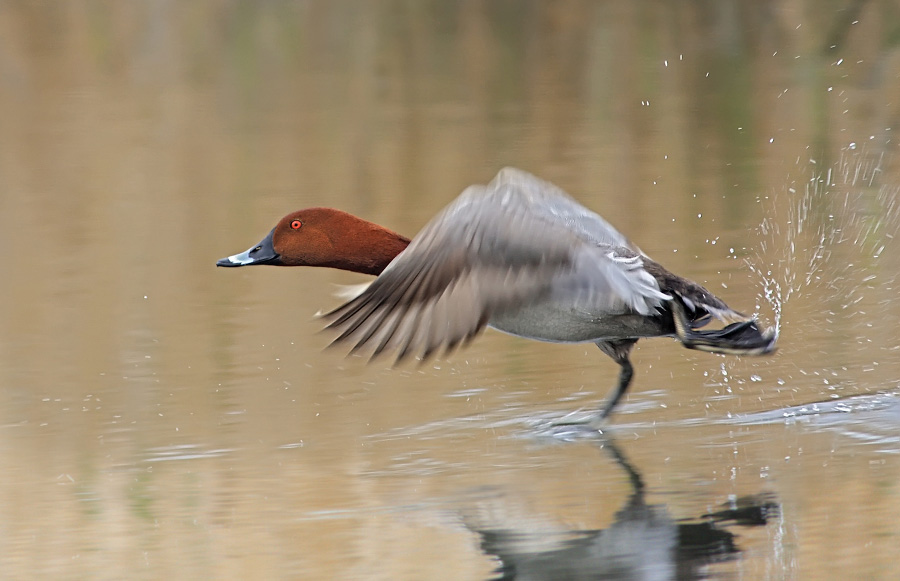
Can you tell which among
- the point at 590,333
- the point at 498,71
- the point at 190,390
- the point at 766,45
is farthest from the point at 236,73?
the point at 590,333

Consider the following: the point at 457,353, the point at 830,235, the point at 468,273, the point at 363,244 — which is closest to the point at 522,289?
the point at 468,273

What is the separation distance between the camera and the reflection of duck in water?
13.8ft

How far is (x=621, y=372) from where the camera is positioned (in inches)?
231

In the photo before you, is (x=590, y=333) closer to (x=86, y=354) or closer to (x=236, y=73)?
(x=86, y=354)

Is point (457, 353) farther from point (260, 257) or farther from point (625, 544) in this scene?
point (625, 544)

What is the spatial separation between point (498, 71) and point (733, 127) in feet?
15.2

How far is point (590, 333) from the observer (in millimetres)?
5348

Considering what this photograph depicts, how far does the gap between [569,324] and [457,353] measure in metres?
1.70

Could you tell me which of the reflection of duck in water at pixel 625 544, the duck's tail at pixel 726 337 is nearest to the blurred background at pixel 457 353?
the reflection of duck in water at pixel 625 544

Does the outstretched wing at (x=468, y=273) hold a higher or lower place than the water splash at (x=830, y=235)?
higher

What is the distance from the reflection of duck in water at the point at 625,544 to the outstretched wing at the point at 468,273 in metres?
0.64

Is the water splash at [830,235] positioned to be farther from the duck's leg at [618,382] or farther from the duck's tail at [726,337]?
the duck's tail at [726,337]

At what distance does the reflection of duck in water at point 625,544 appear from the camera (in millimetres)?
4207

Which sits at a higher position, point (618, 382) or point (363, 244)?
point (363, 244)
